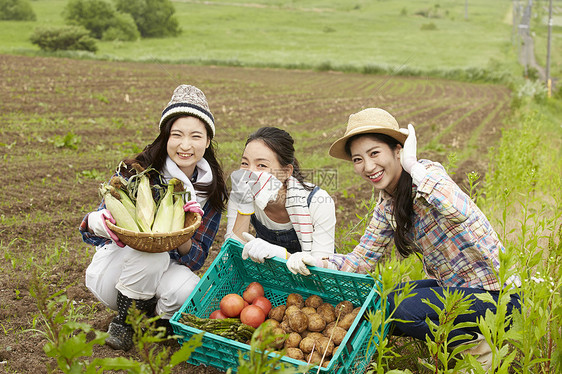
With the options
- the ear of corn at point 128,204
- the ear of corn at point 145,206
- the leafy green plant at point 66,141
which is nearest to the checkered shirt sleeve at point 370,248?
the ear of corn at point 145,206

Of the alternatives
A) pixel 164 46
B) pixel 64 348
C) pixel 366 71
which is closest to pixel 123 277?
pixel 64 348

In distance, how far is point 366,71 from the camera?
95.8 feet

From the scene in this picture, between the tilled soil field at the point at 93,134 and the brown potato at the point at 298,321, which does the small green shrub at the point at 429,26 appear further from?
the brown potato at the point at 298,321

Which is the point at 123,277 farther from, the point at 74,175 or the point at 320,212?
the point at 74,175

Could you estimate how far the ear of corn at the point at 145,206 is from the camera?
9.37ft

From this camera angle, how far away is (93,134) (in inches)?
345

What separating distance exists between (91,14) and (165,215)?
43887 mm

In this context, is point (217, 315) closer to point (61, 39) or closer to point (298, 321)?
point (298, 321)

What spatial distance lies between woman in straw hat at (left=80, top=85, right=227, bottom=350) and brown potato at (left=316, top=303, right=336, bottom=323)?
0.79 m

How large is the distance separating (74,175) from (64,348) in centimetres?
539

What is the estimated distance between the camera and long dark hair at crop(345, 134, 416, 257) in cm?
274

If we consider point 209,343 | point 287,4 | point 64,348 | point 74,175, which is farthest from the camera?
point 287,4

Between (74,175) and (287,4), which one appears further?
(287,4)

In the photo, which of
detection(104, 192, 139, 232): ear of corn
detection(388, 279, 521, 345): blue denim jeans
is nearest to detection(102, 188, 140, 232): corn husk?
detection(104, 192, 139, 232): ear of corn
